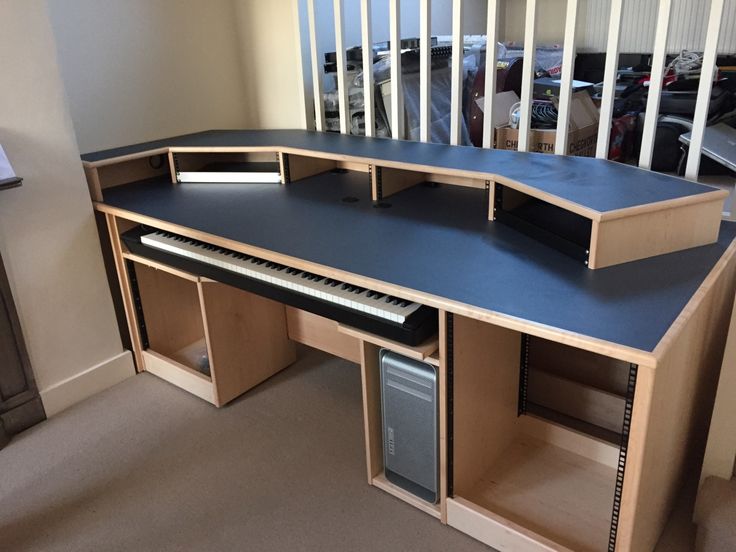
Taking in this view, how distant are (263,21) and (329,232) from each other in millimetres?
1527

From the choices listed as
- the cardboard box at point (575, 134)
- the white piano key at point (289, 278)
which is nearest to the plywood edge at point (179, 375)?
the white piano key at point (289, 278)

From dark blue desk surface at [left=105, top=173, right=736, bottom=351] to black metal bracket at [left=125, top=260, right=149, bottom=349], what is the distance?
28 cm

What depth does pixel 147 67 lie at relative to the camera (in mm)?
2797

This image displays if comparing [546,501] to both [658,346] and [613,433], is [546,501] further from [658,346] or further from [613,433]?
[658,346]

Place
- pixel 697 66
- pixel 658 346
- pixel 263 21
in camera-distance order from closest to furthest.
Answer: pixel 658 346
pixel 263 21
pixel 697 66

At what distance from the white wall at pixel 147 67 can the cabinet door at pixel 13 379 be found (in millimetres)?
835

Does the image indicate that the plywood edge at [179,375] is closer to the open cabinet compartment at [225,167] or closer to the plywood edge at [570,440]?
the open cabinet compartment at [225,167]

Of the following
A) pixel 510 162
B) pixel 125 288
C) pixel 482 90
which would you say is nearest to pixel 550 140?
pixel 510 162

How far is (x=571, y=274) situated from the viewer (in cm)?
150

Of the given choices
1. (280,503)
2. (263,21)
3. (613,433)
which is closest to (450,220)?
(613,433)

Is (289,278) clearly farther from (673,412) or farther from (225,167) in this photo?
(225,167)

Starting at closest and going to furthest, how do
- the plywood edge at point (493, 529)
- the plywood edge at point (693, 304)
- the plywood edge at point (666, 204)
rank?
the plywood edge at point (693, 304)
the plywood edge at point (666, 204)
the plywood edge at point (493, 529)

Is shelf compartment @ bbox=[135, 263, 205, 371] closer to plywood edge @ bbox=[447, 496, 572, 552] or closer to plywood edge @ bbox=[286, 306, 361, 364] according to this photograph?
plywood edge @ bbox=[286, 306, 361, 364]

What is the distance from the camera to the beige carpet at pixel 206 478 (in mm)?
1781
